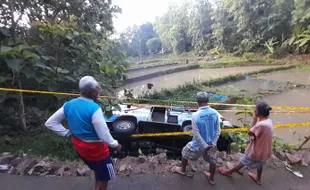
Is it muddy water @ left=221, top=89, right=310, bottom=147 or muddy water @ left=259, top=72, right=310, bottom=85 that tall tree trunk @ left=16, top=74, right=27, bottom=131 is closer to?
muddy water @ left=221, top=89, right=310, bottom=147

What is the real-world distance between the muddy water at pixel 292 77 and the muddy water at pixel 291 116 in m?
2.26

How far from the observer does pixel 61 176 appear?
3.45m

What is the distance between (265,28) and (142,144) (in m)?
24.5

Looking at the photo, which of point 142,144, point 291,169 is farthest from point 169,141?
point 291,169

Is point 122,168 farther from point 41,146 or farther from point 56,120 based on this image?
point 41,146

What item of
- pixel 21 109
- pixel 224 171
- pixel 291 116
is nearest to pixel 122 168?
pixel 224 171

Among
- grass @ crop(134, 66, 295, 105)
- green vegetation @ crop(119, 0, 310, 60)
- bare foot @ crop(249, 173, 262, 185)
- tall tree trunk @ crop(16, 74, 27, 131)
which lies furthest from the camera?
green vegetation @ crop(119, 0, 310, 60)

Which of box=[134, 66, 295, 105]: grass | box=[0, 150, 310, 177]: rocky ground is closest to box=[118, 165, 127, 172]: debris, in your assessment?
box=[0, 150, 310, 177]: rocky ground

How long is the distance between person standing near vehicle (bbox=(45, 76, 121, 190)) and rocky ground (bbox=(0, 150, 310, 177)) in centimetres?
113

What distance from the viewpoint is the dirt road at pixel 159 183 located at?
128 inches

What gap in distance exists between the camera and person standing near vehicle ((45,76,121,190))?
2311 millimetres

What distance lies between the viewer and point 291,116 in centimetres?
859

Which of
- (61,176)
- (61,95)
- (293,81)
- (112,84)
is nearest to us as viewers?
(61,176)

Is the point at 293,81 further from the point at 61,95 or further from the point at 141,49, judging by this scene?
the point at 141,49
